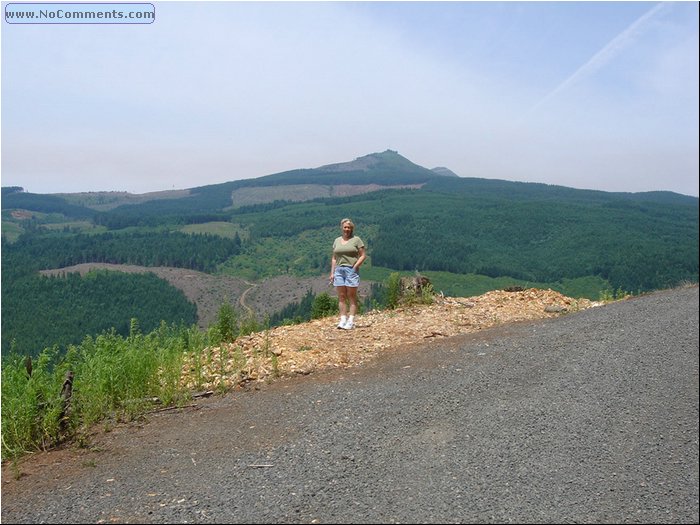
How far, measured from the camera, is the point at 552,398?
5168mm

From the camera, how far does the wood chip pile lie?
22.7 ft

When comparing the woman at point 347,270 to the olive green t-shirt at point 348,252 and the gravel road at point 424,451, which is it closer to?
the olive green t-shirt at point 348,252

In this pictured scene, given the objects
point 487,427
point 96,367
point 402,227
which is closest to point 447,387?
point 487,427

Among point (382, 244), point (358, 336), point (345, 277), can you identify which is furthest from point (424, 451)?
point (382, 244)

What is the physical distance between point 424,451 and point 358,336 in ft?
13.3

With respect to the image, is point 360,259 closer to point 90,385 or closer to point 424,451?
point 90,385

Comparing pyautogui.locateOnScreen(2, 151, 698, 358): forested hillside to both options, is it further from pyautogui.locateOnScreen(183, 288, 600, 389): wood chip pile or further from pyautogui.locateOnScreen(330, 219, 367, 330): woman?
pyautogui.locateOnScreen(330, 219, 367, 330): woman

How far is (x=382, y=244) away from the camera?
11825 cm

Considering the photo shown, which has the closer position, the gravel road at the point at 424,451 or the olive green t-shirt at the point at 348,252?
the gravel road at the point at 424,451

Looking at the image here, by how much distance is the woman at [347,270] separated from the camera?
351 inches

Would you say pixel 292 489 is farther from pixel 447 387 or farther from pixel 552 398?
pixel 552 398

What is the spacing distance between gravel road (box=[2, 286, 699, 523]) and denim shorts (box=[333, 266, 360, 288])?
251cm

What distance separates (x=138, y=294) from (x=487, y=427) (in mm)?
93573

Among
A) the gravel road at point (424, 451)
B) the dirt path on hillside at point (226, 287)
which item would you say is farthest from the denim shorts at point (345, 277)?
the dirt path on hillside at point (226, 287)
